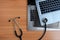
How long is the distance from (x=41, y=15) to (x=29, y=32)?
0.54 feet

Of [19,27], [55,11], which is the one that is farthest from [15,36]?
[55,11]

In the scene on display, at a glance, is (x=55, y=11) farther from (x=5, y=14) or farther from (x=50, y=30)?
(x=5, y=14)

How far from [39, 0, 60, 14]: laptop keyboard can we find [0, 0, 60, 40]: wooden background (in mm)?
135

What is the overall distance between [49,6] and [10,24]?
335mm

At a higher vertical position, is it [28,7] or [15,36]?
[28,7]

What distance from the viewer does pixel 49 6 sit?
1231 mm

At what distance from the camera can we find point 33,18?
4.08 feet

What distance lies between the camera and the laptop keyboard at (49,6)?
1230 mm

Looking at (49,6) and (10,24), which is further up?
(49,6)

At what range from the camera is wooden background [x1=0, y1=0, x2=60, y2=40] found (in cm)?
124

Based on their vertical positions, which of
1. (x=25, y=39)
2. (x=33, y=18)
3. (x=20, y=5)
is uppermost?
(x=20, y=5)

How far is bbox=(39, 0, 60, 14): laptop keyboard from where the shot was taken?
123 cm

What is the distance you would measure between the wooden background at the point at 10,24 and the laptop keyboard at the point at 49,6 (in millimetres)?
135

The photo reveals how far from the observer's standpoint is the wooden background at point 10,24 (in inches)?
48.7
